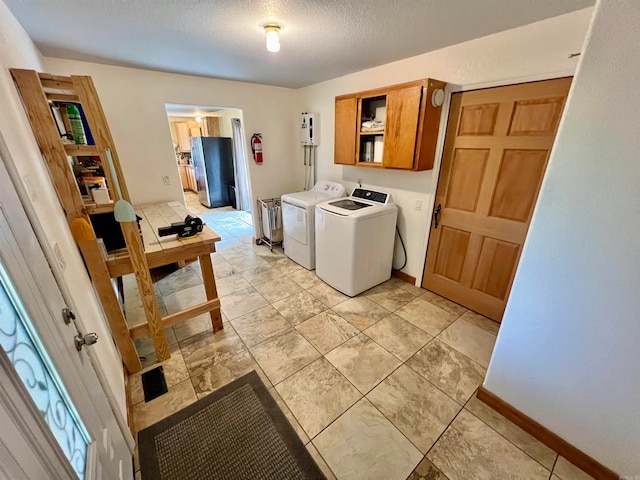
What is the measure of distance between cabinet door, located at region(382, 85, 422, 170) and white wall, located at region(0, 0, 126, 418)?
245cm

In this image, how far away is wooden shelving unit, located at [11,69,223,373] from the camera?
1286mm

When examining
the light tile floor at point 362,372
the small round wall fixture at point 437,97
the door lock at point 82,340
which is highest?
the small round wall fixture at point 437,97

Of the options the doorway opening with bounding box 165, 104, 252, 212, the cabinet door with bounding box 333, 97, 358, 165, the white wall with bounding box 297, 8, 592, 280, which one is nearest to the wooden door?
the white wall with bounding box 297, 8, 592, 280

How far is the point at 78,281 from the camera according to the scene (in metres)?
1.35

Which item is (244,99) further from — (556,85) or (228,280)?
(556,85)

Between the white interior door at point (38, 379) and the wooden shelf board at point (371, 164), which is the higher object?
the wooden shelf board at point (371, 164)

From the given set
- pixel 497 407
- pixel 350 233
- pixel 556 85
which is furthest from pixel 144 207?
pixel 556 85

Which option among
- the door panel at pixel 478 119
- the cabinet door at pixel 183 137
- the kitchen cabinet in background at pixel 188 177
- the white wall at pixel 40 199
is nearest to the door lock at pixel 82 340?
the white wall at pixel 40 199

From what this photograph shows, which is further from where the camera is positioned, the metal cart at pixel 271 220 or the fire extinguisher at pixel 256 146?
the metal cart at pixel 271 220

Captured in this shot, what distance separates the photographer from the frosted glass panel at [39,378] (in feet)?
2.06

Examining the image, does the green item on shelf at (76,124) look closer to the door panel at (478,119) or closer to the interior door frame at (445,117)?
the interior door frame at (445,117)

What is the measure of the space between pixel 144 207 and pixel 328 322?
8.43ft

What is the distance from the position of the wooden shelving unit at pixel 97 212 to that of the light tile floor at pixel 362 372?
38 centimetres

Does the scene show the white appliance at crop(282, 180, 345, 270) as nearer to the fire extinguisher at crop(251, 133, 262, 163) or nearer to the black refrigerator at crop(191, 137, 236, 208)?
the fire extinguisher at crop(251, 133, 262, 163)
